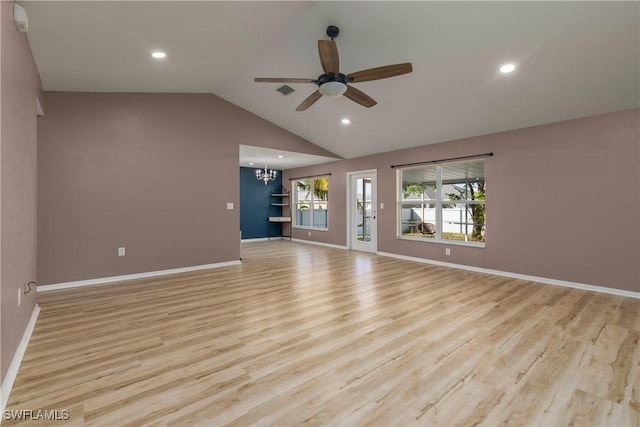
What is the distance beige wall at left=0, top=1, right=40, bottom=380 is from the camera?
194cm

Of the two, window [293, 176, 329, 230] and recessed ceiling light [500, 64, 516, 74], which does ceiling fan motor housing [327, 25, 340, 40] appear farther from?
window [293, 176, 329, 230]

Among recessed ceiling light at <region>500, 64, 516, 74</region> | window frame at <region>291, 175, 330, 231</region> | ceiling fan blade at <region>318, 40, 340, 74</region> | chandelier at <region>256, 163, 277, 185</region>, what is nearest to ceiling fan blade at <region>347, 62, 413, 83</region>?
ceiling fan blade at <region>318, 40, 340, 74</region>

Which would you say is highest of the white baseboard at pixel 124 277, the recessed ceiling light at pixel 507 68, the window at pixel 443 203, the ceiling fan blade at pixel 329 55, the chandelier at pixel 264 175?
the recessed ceiling light at pixel 507 68

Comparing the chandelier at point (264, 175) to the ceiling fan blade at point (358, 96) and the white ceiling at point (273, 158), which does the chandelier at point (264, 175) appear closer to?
the white ceiling at point (273, 158)

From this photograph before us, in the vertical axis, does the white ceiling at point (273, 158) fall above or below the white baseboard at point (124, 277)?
above

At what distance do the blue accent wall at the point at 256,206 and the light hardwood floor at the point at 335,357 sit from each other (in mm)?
5346

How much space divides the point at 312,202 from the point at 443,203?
13.9 ft

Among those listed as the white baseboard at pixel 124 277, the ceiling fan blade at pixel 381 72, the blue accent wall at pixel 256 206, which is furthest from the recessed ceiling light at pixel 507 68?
the blue accent wall at pixel 256 206

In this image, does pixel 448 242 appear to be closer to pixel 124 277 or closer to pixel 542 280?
pixel 542 280

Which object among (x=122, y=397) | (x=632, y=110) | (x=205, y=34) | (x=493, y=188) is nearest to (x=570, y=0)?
(x=632, y=110)

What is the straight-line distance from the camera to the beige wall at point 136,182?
165 inches

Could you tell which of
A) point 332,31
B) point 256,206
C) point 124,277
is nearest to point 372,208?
point 256,206

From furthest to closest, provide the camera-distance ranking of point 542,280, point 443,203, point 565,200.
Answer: point 443,203
point 542,280
point 565,200

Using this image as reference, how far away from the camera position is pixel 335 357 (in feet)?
7.52
